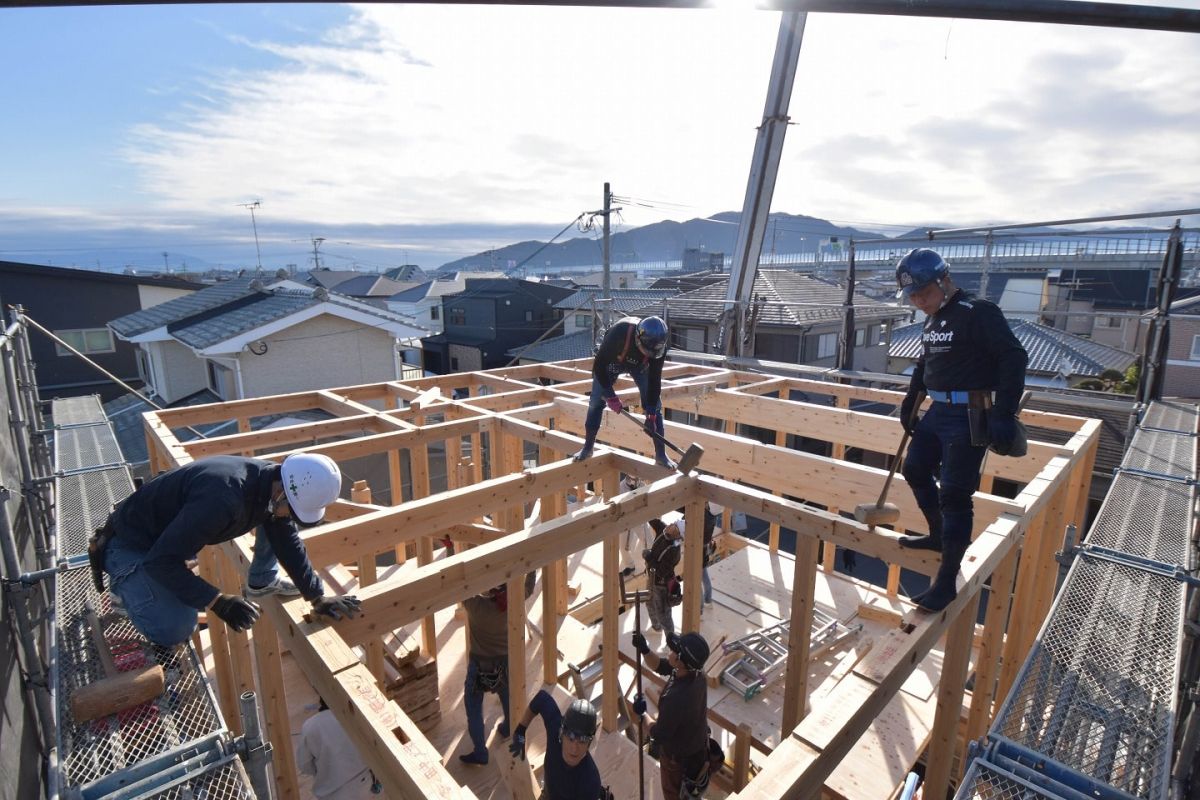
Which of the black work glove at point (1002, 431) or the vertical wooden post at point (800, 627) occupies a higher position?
the black work glove at point (1002, 431)

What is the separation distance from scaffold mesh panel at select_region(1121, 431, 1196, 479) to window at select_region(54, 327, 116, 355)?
77.8ft

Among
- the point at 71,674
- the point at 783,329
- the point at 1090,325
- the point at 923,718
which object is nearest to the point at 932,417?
the point at 923,718

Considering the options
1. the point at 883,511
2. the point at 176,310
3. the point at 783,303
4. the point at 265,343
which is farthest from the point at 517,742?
the point at 176,310

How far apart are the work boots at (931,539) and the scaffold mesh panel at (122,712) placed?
3687 millimetres

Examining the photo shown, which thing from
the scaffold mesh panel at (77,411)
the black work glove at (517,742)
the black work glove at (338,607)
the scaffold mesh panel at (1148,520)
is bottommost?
the black work glove at (517,742)

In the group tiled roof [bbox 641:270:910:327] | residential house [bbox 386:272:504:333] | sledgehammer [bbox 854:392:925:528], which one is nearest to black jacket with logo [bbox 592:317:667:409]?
sledgehammer [bbox 854:392:925:528]

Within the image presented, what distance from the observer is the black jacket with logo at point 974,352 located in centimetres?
299

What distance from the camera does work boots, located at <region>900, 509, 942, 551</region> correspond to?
11.3 ft

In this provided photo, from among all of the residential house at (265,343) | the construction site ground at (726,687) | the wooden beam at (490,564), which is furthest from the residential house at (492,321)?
the wooden beam at (490,564)

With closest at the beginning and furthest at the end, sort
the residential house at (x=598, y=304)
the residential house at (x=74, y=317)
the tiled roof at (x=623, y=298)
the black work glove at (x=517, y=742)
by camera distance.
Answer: the black work glove at (x=517, y=742) → the residential house at (x=74, y=317) → the residential house at (x=598, y=304) → the tiled roof at (x=623, y=298)

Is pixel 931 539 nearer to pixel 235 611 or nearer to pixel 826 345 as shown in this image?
pixel 235 611

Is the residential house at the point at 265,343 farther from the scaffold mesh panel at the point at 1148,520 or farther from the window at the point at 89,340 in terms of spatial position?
the scaffold mesh panel at the point at 1148,520

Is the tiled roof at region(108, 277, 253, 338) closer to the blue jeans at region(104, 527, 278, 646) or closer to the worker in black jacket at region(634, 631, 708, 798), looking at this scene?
the blue jeans at region(104, 527, 278, 646)

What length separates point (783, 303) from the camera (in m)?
17.1
